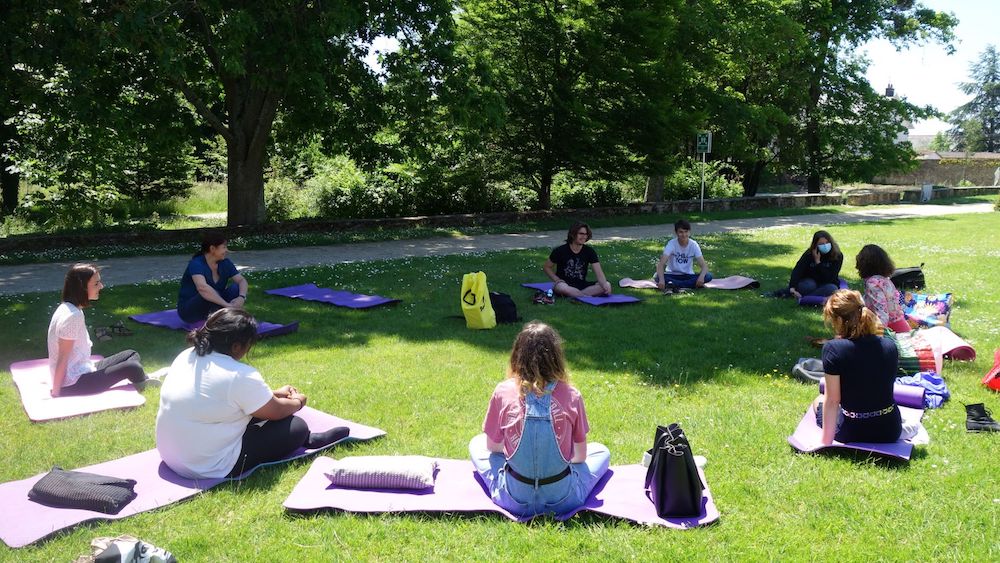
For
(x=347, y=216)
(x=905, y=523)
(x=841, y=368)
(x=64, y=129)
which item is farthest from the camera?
(x=347, y=216)

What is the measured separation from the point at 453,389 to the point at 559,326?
285 cm

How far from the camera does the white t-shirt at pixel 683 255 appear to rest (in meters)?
11.9

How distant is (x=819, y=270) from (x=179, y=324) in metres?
8.36

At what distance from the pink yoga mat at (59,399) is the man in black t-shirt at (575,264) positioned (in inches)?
232

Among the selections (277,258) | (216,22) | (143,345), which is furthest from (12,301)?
(216,22)

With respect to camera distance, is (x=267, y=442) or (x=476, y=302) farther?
(x=476, y=302)

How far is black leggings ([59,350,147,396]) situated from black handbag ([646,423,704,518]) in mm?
4742

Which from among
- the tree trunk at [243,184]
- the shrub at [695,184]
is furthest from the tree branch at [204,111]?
the shrub at [695,184]

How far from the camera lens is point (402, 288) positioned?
1187cm

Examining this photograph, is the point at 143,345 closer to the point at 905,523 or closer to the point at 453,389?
the point at 453,389

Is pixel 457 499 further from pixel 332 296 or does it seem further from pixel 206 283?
pixel 332 296

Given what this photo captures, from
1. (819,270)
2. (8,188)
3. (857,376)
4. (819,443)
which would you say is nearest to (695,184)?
(819,270)

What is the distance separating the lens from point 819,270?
10.7m

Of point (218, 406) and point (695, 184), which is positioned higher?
point (695, 184)
